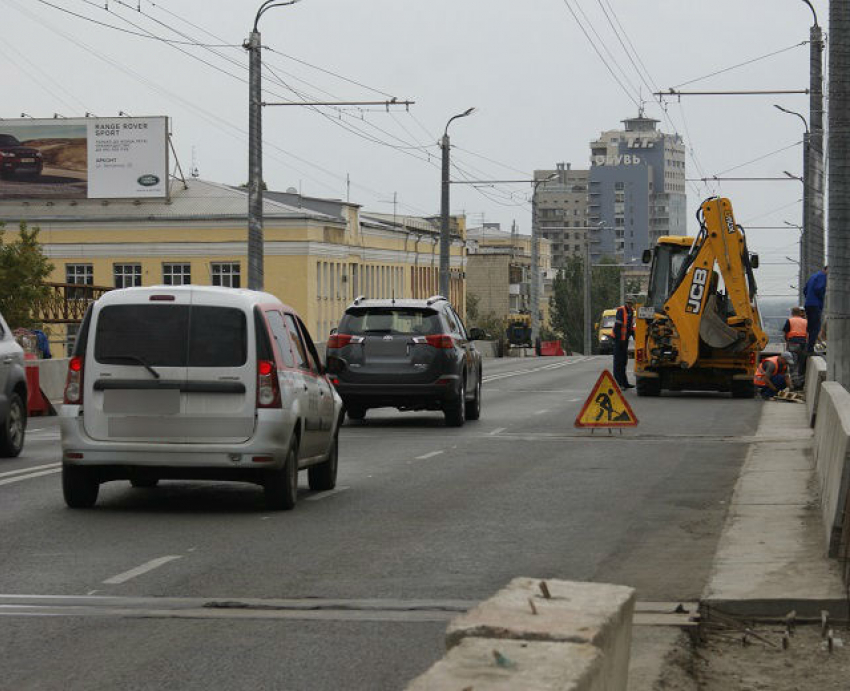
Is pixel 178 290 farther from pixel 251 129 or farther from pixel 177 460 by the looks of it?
pixel 251 129

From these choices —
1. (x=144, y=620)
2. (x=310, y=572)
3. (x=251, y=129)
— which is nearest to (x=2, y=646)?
(x=144, y=620)

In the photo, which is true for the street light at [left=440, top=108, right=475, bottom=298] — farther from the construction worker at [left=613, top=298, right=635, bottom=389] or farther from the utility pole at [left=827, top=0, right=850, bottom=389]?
the utility pole at [left=827, top=0, right=850, bottom=389]

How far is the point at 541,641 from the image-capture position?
16.9 ft

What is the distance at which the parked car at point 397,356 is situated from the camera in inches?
979

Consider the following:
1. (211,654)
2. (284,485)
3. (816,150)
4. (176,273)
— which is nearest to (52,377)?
(816,150)

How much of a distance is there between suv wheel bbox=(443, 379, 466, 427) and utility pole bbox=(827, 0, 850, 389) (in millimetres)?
6771

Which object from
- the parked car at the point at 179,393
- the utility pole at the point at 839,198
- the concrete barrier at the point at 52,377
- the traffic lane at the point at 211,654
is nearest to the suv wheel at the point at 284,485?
the parked car at the point at 179,393

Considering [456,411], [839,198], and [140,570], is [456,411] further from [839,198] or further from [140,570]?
[140,570]

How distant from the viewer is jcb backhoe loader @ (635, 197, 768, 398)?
1325 inches

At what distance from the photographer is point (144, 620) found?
353 inches

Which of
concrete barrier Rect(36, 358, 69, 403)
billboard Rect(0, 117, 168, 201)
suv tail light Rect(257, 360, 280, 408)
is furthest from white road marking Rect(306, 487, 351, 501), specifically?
billboard Rect(0, 117, 168, 201)

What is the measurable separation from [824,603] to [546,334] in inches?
6362

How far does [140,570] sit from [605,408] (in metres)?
13.6

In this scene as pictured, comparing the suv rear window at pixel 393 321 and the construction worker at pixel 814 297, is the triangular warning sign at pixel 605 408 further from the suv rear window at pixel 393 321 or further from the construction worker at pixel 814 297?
the construction worker at pixel 814 297
